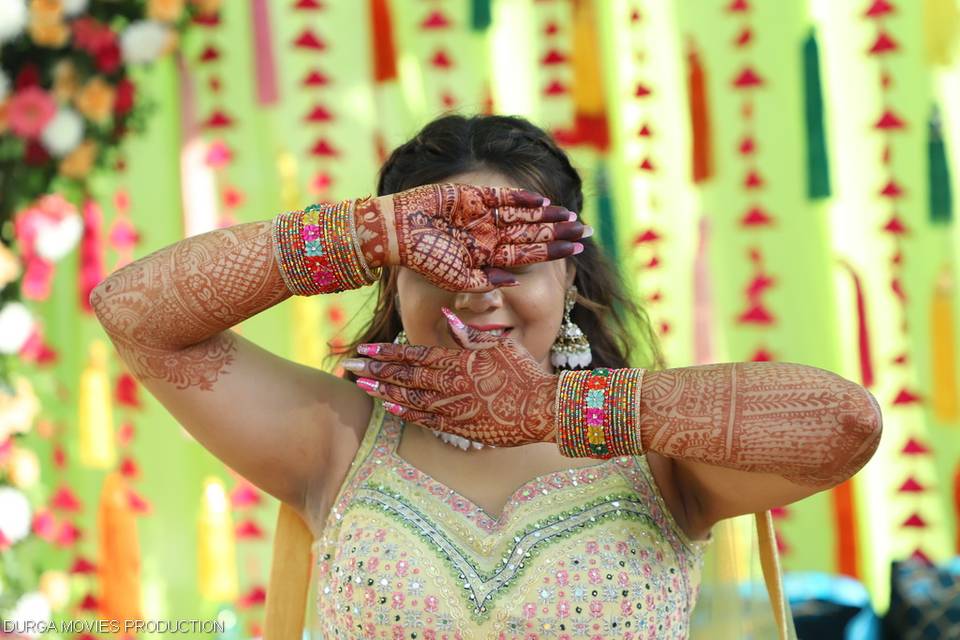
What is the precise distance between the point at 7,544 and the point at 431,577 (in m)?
2.06

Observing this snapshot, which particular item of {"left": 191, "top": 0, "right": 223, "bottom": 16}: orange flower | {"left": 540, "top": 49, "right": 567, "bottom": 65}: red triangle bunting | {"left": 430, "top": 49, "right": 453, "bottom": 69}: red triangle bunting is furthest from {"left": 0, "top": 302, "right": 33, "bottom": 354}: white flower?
{"left": 540, "top": 49, "right": 567, "bottom": 65}: red triangle bunting

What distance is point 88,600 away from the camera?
3443 mm

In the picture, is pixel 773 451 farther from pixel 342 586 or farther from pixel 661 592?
pixel 342 586

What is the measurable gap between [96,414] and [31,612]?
56 cm

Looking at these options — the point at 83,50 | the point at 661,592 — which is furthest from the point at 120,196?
the point at 661,592

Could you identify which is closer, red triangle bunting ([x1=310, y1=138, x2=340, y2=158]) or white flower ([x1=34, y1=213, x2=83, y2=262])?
white flower ([x1=34, y1=213, x2=83, y2=262])

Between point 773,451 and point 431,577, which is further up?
point 773,451

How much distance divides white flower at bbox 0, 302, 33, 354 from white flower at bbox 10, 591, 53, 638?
2.17 feet

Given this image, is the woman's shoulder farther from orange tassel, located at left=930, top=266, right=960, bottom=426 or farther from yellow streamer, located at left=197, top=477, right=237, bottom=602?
orange tassel, located at left=930, top=266, right=960, bottom=426

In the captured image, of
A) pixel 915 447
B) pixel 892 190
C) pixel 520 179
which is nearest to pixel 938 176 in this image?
pixel 892 190

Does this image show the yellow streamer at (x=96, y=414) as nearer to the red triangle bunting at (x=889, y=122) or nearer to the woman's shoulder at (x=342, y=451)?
the woman's shoulder at (x=342, y=451)

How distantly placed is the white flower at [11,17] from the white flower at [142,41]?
27cm

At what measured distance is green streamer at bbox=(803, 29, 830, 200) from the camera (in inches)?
128

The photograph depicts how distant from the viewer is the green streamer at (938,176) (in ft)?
10.4
